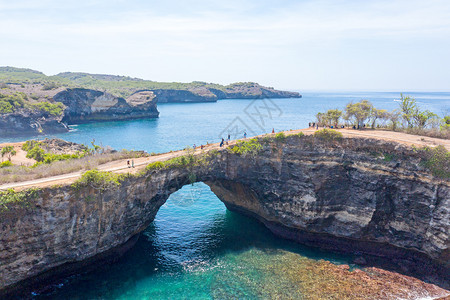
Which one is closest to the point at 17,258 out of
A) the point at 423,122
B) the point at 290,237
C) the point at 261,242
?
the point at 261,242

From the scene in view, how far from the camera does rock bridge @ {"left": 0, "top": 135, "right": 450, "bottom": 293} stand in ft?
83.6

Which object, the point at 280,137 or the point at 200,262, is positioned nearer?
the point at 200,262

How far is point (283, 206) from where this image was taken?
1411 inches

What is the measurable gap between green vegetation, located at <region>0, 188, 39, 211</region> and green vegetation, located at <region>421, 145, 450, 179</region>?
3580 centimetres

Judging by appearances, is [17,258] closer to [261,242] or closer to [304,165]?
[261,242]

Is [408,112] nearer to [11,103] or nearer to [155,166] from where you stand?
[155,166]

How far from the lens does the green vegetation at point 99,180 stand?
88.8 ft

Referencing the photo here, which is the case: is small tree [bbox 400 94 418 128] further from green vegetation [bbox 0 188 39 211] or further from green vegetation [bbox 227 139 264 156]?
green vegetation [bbox 0 188 39 211]

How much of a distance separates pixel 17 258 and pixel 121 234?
8.88 metres

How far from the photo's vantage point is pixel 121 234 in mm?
30719

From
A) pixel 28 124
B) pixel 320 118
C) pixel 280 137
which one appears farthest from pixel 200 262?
pixel 28 124

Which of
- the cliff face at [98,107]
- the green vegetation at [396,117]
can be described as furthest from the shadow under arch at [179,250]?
the cliff face at [98,107]

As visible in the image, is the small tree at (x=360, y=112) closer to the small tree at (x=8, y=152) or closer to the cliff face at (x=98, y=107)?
the small tree at (x=8, y=152)

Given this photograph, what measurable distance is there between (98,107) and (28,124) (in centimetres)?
3146
